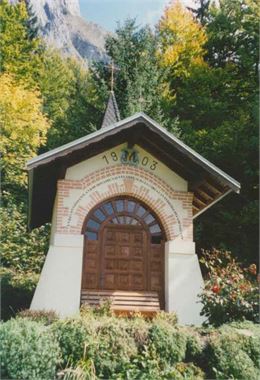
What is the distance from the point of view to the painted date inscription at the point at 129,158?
35.6ft

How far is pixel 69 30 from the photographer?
3514 inches

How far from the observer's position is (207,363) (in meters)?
7.38

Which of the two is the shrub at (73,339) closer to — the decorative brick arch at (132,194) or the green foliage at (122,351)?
the green foliage at (122,351)

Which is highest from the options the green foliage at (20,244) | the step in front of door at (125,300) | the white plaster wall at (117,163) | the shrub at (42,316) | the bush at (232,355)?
the white plaster wall at (117,163)

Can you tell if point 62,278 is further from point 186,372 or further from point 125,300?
point 186,372

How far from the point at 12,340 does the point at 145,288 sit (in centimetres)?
453

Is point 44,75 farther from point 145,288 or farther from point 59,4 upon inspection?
point 59,4

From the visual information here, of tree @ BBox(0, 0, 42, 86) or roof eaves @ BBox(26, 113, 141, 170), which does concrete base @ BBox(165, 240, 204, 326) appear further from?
tree @ BBox(0, 0, 42, 86)

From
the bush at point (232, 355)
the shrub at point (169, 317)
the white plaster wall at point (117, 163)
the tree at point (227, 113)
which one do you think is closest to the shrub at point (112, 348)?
the bush at point (232, 355)

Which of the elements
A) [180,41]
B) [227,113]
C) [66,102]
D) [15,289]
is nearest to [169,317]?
[15,289]

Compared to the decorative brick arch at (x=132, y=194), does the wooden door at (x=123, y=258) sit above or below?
below

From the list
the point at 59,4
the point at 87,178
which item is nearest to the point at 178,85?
the point at 87,178

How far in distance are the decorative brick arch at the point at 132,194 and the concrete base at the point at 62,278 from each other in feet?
1.88

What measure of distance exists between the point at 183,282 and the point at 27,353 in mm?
4751
